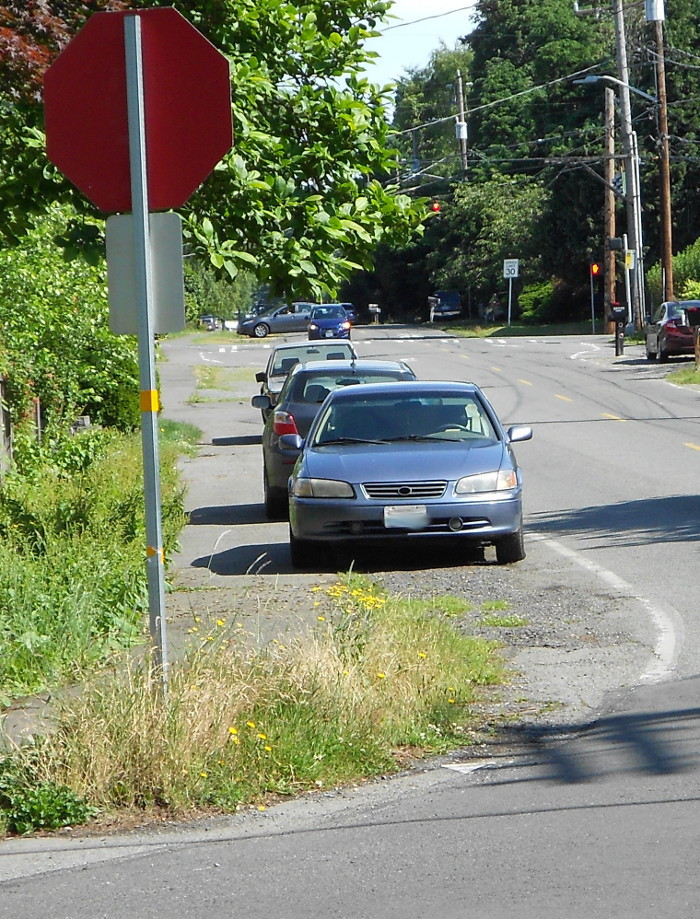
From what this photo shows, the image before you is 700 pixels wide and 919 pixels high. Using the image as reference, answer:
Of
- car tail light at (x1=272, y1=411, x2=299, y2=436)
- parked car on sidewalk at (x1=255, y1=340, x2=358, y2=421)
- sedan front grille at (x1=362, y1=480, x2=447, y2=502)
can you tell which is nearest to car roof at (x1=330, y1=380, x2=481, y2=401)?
sedan front grille at (x1=362, y1=480, x2=447, y2=502)

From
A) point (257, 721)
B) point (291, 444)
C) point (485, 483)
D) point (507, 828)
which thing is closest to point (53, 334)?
point (291, 444)

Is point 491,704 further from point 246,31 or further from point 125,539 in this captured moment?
point 246,31

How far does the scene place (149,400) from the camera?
232 inches

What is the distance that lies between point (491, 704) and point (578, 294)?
64286 mm

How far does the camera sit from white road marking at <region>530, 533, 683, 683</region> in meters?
7.59

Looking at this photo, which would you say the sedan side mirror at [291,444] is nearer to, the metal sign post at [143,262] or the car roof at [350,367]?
the car roof at [350,367]

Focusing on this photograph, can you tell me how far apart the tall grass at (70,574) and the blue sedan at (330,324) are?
45.3 meters

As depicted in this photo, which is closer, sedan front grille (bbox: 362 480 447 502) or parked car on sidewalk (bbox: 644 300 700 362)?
sedan front grille (bbox: 362 480 447 502)

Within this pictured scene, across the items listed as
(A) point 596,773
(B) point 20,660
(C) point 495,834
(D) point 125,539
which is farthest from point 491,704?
(D) point 125,539

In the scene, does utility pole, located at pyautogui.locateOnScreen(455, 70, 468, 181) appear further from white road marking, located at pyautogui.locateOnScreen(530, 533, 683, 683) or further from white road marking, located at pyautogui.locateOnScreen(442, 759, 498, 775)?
white road marking, located at pyautogui.locateOnScreen(442, 759, 498, 775)

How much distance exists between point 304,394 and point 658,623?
843 cm

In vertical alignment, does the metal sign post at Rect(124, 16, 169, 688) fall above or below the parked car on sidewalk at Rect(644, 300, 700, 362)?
above

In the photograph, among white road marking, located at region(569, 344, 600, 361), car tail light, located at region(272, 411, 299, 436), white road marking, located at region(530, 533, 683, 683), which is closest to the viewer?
white road marking, located at region(530, 533, 683, 683)

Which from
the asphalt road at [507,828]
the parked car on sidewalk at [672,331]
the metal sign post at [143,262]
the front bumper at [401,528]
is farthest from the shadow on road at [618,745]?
the parked car on sidewalk at [672,331]
